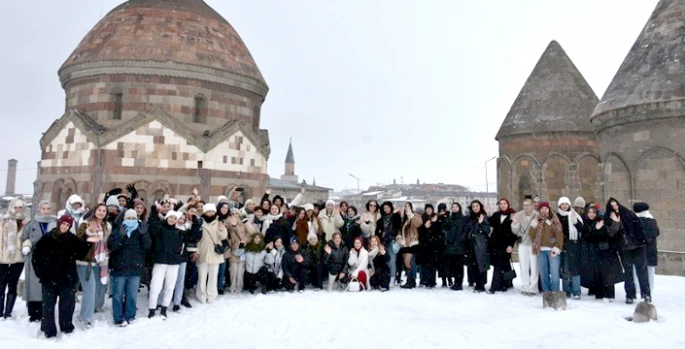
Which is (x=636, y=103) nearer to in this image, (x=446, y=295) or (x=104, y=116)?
(x=446, y=295)

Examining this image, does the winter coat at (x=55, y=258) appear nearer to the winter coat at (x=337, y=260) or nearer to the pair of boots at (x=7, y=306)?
the pair of boots at (x=7, y=306)

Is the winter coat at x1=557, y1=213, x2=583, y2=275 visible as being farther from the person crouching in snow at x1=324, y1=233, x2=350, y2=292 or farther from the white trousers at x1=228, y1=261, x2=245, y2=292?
the white trousers at x1=228, y1=261, x2=245, y2=292

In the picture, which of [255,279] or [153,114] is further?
[153,114]

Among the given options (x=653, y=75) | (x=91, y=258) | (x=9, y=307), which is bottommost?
(x=9, y=307)

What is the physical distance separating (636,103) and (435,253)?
7.02 m

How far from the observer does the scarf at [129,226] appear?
6.14 m

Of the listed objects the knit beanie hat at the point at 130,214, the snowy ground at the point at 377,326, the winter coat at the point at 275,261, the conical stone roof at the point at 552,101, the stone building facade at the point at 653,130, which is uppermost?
the conical stone roof at the point at 552,101

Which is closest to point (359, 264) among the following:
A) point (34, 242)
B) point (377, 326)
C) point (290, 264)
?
point (290, 264)

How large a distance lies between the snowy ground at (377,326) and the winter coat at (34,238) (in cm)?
39

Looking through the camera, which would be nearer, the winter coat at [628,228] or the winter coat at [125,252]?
the winter coat at [125,252]

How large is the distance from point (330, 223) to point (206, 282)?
2.42 m

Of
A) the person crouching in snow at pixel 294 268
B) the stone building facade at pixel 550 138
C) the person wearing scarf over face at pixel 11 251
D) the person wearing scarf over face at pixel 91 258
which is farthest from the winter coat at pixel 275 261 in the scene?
the stone building facade at pixel 550 138

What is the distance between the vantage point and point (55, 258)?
17.9 ft

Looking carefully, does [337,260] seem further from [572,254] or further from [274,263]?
[572,254]
